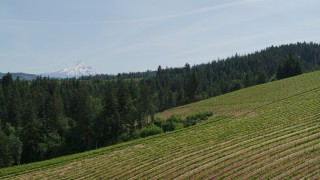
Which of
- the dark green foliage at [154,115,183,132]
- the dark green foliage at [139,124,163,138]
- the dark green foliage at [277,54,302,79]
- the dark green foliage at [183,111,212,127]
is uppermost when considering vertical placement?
the dark green foliage at [277,54,302,79]

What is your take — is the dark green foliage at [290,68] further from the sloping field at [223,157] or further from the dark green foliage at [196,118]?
the sloping field at [223,157]

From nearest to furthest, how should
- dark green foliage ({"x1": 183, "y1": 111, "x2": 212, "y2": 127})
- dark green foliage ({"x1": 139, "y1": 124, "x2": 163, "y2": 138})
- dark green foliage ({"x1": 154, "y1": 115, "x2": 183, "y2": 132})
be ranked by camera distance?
dark green foliage ({"x1": 154, "y1": 115, "x2": 183, "y2": 132}) → dark green foliage ({"x1": 139, "y1": 124, "x2": 163, "y2": 138}) → dark green foliage ({"x1": 183, "y1": 111, "x2": 212, "y2": 127})

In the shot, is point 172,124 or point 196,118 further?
point 196,118

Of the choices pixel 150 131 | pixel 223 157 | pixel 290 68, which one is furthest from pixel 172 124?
pixel 290 68

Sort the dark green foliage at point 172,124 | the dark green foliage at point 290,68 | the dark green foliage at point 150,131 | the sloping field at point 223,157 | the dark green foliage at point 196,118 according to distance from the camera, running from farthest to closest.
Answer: the dark green foliage at point 290,68 < the dark green foliage at point 196,118 < the dark green foliage at point 150,131 < the dark green foliage at point 172,124 < the sloping field at point 223,157

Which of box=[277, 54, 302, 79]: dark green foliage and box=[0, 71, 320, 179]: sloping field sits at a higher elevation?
box=[277, 54, 302, 79]: dark green foliage

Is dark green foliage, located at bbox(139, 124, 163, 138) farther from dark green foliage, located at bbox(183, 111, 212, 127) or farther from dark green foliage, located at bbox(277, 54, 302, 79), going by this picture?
dark green foliage, located at bbox(277, 54, 302, 79)

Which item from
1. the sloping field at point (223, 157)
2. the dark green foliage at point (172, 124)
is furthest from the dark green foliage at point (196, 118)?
the sloping field at point (223, 157)

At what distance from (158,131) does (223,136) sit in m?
26.6

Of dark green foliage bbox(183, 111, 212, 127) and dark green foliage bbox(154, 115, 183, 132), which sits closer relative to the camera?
dark green foliage bbox(154, 115, 183, 132)

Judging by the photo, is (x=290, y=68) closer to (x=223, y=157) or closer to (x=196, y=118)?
(x=196, y=118)

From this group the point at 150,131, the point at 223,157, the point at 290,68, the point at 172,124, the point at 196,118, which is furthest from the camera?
the point at 290,68

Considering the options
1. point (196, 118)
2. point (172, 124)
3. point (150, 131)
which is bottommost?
point (150, 131)

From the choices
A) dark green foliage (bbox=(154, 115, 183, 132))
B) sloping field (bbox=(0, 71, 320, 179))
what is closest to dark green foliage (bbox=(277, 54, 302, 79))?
dark green foliage (bbox=(154, 115, 183, 132))
